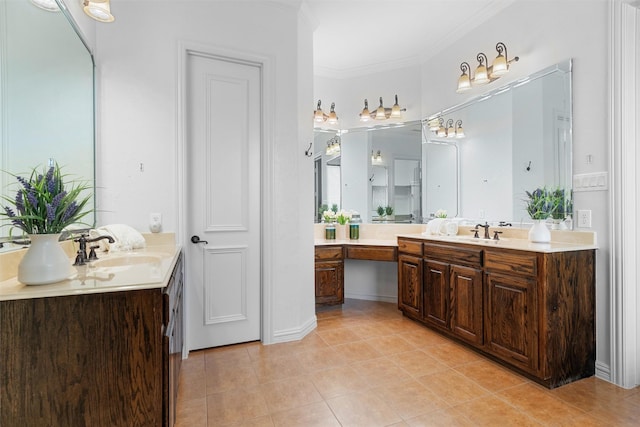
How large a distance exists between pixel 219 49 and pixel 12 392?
8.10 ft

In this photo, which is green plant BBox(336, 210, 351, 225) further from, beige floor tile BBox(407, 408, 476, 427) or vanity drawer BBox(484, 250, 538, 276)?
beige floor tile BBox(407, 408, 476, 427)

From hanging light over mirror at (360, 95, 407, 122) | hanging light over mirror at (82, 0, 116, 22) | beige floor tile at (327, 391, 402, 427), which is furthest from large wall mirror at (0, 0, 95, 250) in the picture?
hanging light over mirror at (360, 95, 407, 122)

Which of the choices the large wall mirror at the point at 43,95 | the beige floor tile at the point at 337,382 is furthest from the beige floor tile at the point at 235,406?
the large wall mirror at the point at 43,95

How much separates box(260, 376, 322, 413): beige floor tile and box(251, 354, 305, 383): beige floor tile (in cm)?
7

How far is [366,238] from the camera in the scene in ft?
13.8

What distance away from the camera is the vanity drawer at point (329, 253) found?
11.8ft

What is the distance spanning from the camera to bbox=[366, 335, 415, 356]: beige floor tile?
271 cm

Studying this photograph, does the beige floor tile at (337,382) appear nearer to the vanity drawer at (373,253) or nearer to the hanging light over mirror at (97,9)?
the vanity drawer at (373,253)

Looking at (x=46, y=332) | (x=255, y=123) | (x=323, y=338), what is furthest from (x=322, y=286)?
(x=46, y=332)

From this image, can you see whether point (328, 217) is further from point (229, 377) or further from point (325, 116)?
point (229, 377)

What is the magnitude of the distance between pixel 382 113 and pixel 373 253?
1689 millimetres

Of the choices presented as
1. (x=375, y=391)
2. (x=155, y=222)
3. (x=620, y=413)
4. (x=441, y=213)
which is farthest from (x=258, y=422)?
(x=441, y=213)

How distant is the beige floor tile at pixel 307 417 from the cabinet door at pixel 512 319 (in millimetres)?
1329

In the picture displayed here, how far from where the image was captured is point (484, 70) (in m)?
3.00
